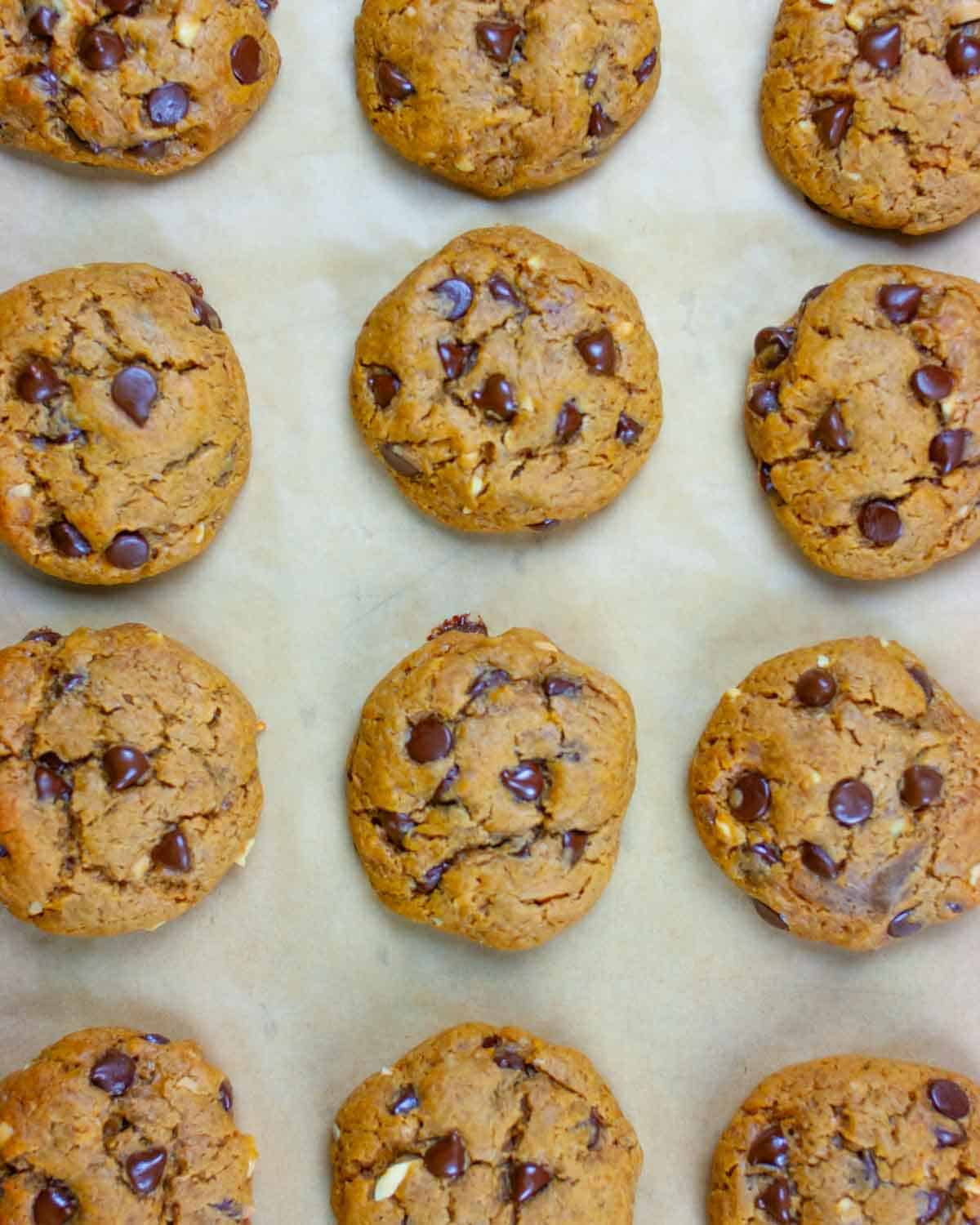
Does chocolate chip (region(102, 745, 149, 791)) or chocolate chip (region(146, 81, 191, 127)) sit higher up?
chocolate chip (region(146, 81, 191, 127))

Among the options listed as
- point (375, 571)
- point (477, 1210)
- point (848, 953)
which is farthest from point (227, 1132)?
point (848, 953)

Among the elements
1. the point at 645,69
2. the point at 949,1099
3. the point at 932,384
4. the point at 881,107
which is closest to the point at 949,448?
the point at 932,384

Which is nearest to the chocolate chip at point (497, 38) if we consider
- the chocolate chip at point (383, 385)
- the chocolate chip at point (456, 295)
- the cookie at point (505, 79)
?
the cookie at point (505, 79)

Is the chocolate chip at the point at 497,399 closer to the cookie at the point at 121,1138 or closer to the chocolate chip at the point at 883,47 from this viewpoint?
the chocolate chip at the point at 883,47

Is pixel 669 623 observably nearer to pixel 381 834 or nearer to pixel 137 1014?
pixel 381 834

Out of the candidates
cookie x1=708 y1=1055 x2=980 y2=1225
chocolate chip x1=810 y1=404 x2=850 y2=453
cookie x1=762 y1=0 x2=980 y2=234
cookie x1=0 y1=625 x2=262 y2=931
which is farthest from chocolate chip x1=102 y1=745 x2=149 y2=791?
cookie x1=762 y1=0 x2=980 y2=234

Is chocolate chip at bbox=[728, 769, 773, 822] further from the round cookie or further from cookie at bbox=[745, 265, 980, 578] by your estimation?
the round cookie
